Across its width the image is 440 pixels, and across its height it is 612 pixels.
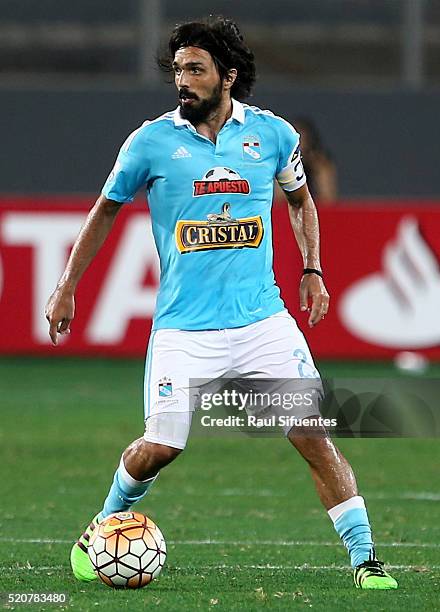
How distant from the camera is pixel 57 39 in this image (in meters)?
18.1

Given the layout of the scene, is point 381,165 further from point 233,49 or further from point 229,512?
point 233,49

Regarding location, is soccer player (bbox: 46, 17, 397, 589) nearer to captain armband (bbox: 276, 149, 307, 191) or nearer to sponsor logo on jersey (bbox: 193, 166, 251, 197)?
sponsor logo on jersey (bbox: 193, 166, 251, 197)

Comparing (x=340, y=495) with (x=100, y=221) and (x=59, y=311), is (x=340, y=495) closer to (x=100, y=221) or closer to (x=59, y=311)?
(x=59, y=311)

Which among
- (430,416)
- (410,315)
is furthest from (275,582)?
(410,315)

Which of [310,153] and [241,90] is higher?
[241,90]

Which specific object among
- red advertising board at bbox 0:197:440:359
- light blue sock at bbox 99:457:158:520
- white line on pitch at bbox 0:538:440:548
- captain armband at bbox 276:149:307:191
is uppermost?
captain armband at bbox 276:149:307:191

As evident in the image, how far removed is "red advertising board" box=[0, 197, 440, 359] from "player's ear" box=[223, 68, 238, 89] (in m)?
8.62

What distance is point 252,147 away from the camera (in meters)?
6.40

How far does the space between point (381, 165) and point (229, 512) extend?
11202mm

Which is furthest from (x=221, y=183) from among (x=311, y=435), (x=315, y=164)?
(x=315, y=164)

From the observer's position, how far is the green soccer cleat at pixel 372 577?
6105 mm

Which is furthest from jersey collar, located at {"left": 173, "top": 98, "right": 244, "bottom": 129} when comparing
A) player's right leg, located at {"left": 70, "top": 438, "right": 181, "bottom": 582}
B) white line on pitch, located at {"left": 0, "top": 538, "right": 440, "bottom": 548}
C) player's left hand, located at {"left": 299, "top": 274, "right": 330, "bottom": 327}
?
white line on pitch, located at {"left": 0, "top": 538, "right": 440, "bottom": 548}

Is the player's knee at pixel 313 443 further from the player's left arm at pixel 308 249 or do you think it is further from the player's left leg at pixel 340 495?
the player's left arm at pixel 308 249

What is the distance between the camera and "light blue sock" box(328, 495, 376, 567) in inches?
244
